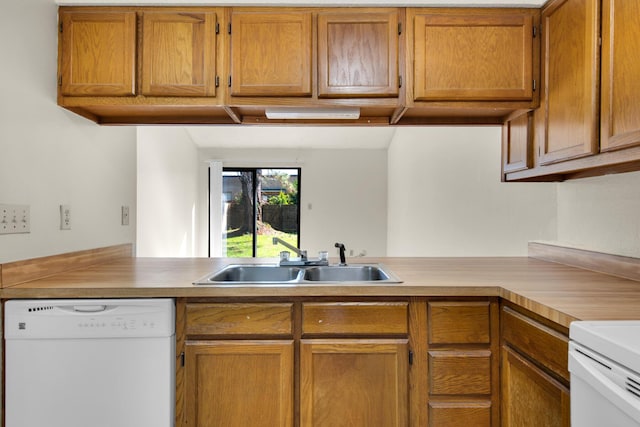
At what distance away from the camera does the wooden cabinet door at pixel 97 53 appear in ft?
5.58

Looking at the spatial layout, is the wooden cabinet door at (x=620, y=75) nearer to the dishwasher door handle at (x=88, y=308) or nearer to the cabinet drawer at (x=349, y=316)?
the cabinet drawer at (x=349, y=316)

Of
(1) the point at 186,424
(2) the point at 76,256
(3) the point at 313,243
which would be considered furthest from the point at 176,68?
(3) the point at 313,243

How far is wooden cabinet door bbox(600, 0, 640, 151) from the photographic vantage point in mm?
1202

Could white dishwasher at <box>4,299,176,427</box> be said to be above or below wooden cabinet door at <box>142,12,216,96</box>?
below

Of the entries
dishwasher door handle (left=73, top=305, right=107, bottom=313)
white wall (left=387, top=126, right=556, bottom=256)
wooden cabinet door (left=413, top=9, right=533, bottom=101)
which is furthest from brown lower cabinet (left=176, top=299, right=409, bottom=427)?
white wall (left=387, top=126, right=556, bottom=256)

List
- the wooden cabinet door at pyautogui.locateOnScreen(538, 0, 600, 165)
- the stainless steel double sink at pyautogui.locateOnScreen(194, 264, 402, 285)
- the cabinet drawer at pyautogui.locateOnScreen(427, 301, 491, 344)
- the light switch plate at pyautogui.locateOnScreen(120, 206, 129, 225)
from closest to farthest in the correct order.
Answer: the wooden cabinet door at pyautogui.locateOnScreen(538, 0, 600, 165)
the cabinet drawer at pyautogui.locateOnScreen(427, 301, 491, 344)
the stainless steel double sink at pyautogui.locateOnScreen(194, 264, 402, 285)
the light switch plate at pyautogui.locateOnScreen(120, 206, 129, 225)

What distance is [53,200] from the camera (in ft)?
5.47

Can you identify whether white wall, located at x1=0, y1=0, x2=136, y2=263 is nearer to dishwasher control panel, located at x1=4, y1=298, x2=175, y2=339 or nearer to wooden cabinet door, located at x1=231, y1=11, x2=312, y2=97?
dishwasher control panel, located at x1=4, y1=298, x2=175, y2=339

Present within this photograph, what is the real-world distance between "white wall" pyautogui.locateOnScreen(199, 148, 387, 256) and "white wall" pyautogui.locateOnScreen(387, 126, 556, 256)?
126 centimetres

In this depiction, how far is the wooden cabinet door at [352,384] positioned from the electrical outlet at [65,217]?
1.18 m

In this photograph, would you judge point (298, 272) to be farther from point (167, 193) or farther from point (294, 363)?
point (167, 193)

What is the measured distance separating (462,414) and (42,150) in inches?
76.7

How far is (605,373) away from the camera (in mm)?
840

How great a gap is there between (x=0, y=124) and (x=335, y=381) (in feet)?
5.04
